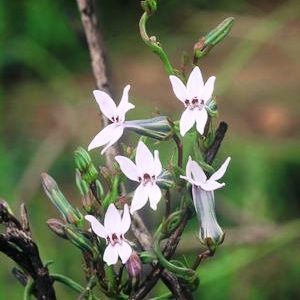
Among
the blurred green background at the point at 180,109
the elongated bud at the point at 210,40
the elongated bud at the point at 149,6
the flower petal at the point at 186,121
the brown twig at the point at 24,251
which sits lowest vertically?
the brown twig at the point at 24,251

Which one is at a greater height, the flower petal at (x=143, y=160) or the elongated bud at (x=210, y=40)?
the elongated bud at (x=210, y=40)

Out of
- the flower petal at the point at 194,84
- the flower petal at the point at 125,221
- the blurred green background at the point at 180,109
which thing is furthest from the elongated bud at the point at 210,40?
the blurred green background at the point at 180,109

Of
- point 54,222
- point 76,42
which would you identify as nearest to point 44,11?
point 76,42

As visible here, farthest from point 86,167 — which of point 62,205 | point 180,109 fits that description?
point 180,109

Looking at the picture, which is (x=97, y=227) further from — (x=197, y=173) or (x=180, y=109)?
(x=180, y=109)

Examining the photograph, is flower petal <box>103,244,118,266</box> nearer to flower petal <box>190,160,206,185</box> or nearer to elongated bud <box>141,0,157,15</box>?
flower petal <box>190,160,206,185</box>

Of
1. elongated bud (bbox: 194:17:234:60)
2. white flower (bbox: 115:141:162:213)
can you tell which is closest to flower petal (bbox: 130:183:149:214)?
white flower (bbox: 115:141:162:213)

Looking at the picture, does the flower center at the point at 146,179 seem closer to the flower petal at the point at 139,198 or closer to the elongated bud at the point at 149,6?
the flower petal at the point at 139,198
